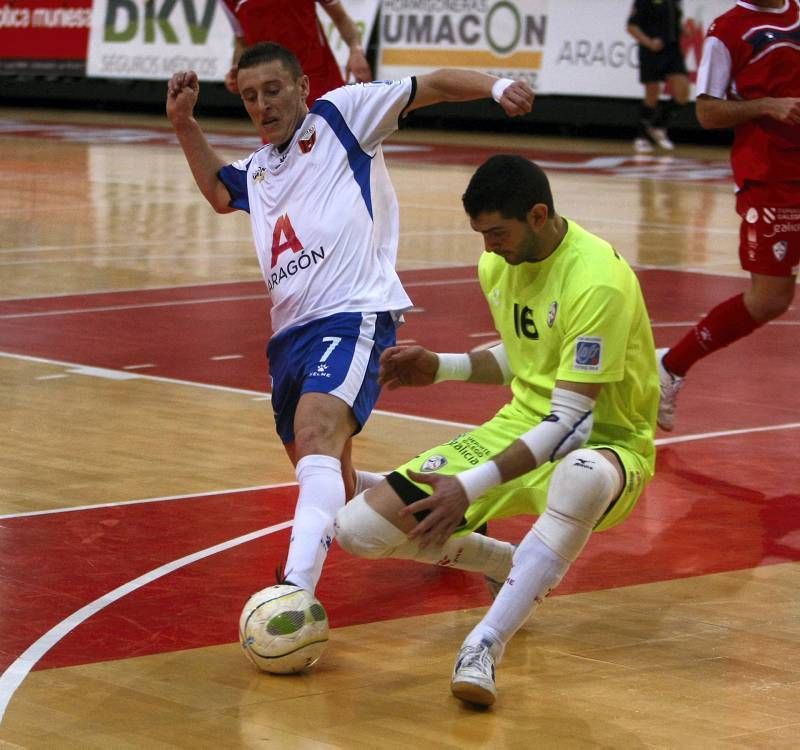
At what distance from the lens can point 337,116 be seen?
5.64 m

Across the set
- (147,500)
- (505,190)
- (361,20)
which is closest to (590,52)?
(361,20)

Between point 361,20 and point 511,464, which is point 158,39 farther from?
point 511,464

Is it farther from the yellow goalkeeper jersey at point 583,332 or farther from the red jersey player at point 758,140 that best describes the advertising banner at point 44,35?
the yellow goalkeeper jersey at point 583,332

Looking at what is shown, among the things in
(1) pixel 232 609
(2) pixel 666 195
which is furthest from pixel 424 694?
(2) pixel 666 195

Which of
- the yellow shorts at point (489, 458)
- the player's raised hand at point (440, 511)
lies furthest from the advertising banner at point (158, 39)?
the player's raised hand at point (440, 511)

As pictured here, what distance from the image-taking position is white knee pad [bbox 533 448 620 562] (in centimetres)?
438

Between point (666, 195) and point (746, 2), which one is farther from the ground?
point (746, 2)

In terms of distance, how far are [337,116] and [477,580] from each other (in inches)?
58.7

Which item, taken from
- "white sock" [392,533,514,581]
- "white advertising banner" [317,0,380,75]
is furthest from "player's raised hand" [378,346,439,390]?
"white advertising banner" [317,0,380,75]

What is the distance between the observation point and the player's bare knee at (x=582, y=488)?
4379 millimetres

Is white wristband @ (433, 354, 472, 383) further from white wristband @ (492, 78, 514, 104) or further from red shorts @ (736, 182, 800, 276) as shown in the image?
red shorts @ (736, 182, 800, 276)

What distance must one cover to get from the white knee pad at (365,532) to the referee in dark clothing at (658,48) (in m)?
18.7

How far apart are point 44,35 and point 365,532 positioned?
27.8 metres

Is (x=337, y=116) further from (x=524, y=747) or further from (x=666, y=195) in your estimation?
(x=666, y=195)
